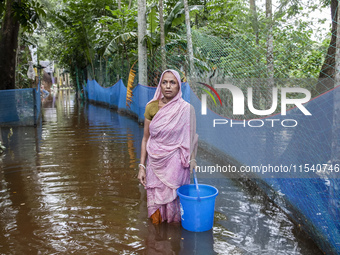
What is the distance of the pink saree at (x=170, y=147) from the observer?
297 centimetres

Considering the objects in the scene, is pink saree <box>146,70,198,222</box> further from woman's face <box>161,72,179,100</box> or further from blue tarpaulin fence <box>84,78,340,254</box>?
blue tarpaulin fence <box>84,78,340,254</box>

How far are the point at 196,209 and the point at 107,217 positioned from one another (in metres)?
1.12

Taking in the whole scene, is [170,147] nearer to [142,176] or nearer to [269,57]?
[142,176]

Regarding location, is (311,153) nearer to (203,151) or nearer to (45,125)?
(203,151)

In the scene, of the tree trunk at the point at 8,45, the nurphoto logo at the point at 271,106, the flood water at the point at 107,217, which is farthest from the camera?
the tree trunk at the point at 8,45

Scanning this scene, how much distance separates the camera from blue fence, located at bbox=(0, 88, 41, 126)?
915 cm

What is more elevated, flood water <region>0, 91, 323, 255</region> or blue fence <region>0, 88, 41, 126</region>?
blue fence <region>0, 88, 41, 126</region>

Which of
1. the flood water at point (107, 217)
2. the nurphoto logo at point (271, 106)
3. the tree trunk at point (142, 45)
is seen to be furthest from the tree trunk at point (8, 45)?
the nurphoto logo at point (271, 106)

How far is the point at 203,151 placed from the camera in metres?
6.33

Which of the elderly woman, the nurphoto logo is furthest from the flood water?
the nurphoto logo

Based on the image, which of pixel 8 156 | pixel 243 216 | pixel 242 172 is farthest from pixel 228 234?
pixel 8 156

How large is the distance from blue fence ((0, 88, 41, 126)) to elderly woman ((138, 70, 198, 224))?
296 inches

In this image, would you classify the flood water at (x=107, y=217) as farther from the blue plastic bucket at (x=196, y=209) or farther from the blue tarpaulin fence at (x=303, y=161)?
the blue tarpaulin fence at (x=303, y=161)

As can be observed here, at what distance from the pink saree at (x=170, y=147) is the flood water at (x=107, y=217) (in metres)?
0.45
